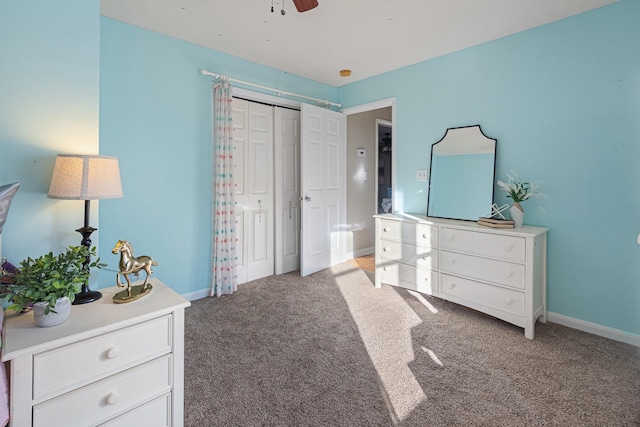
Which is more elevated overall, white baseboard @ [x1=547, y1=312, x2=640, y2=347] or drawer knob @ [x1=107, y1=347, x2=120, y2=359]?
drawer knob @ [x1=107, y1=347, x2=120, y2=359]

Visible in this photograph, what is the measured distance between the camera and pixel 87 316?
4.20ft

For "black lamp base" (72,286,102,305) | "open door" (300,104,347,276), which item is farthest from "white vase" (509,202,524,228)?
"black lamp base" (72,286,102,305)

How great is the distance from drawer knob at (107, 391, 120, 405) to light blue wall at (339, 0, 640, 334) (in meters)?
3.14

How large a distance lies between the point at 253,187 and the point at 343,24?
74.8 inches

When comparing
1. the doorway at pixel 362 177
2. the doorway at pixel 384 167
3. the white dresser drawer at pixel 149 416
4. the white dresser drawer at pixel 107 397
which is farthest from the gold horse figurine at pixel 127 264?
the doorway at pixel 384 167

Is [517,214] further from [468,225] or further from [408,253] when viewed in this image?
[408,253]

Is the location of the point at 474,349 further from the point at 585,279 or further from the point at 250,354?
the point at 250,354

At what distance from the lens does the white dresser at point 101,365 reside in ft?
3.50

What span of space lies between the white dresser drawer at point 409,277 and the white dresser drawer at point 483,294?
112 millimetres

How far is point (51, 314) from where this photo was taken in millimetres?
1172

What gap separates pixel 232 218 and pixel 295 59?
1857 millimetres

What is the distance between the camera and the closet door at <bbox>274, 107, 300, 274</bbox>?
387cm

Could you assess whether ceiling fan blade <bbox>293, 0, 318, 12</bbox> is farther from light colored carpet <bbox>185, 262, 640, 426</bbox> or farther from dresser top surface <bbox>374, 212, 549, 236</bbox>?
light colored carpet <bbox>185, 262, 640, 426</bbox>

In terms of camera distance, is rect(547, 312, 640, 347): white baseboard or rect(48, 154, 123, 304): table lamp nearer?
rect(48, 154, 123, 304): table lamp
